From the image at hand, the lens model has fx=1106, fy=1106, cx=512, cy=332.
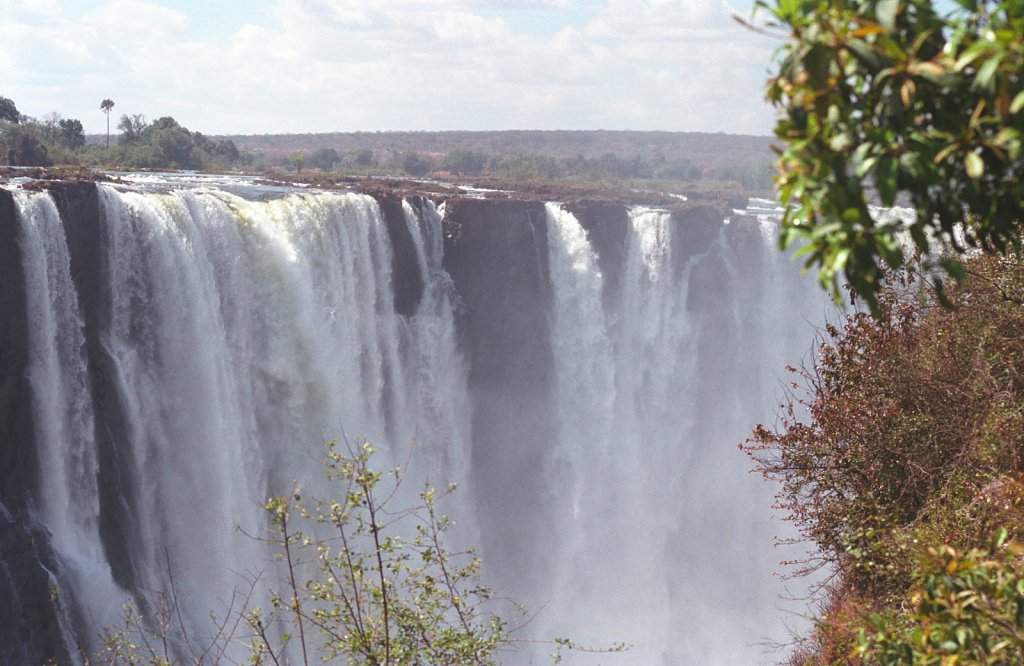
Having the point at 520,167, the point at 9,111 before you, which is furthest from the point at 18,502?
the point at 520,167

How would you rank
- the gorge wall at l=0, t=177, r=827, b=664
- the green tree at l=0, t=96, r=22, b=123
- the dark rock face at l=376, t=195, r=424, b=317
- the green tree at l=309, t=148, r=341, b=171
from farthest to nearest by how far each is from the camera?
the green tree at l=309, t=148, r=341, b=171, the green tree at l=0, t=96, r=22, b=123, the dark rock face at l=376, t=195, r=424, b=317, the gorge wall at l=0, t=177, r=827, b=664

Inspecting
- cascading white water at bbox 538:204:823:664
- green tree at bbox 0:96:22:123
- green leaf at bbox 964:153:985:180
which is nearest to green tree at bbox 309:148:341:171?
green tree at bbox 0:96:22:123

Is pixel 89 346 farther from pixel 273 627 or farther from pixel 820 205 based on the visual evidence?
pixel 820 205

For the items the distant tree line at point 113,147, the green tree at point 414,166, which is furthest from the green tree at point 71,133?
the green tree at point 414,166

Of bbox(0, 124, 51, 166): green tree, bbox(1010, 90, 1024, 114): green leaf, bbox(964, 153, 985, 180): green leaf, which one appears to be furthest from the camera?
bbox(0, 124, 51, 166): green tree

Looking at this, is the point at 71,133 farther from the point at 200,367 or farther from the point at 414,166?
the point at 200,367

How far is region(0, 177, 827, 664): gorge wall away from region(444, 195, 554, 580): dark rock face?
71 millimetres

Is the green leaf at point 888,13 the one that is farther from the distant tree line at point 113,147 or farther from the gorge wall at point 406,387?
the distant tree line at point 113,147

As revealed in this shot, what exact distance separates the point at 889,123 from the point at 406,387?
20.9 meters

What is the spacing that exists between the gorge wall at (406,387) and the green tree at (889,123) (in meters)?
12.6

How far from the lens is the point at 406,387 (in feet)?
79.8

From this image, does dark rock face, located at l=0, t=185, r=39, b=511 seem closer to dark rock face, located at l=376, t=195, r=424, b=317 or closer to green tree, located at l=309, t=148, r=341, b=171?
dark rock face, located at l=376, t=195, r=424, b=317

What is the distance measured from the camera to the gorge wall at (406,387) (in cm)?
1550

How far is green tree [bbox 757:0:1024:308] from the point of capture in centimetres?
366
